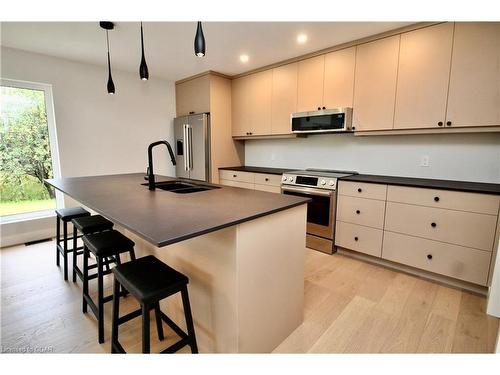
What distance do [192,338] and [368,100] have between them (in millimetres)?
2777

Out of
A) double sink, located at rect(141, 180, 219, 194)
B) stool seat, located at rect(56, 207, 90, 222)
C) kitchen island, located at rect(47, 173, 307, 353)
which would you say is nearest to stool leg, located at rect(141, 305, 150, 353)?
kitchen island, located at rect(47, 173, 307, 353)

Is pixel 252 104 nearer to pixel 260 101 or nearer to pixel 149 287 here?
pixel 260 101

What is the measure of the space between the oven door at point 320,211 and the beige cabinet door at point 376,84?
87cm

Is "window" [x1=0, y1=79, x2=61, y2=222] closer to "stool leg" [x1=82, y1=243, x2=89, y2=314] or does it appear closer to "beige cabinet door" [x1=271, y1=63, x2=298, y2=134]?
"stool leg" [x1=82, y1=243, x2=89, y2=314]

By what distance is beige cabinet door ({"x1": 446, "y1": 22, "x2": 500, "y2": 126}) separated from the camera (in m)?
2.07

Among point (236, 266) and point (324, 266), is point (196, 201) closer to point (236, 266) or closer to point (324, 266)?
point (236, 266)

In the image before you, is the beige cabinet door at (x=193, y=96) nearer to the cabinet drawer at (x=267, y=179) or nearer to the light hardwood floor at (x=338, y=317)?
the cabinet drawer at (x=267, y=179)

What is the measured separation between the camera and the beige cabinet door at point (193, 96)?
398cm

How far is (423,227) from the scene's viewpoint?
2.33 metres

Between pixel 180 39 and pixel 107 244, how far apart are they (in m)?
2.26

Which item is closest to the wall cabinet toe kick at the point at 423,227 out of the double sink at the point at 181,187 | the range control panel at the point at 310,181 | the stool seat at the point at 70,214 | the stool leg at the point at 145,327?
the range control panel at the point at 310,181

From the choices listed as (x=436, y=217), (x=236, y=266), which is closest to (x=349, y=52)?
(x=436, y=217)

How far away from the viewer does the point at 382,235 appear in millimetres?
2590

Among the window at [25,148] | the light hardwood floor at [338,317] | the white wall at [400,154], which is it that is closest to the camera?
the light hardwood floor at [338,317]
